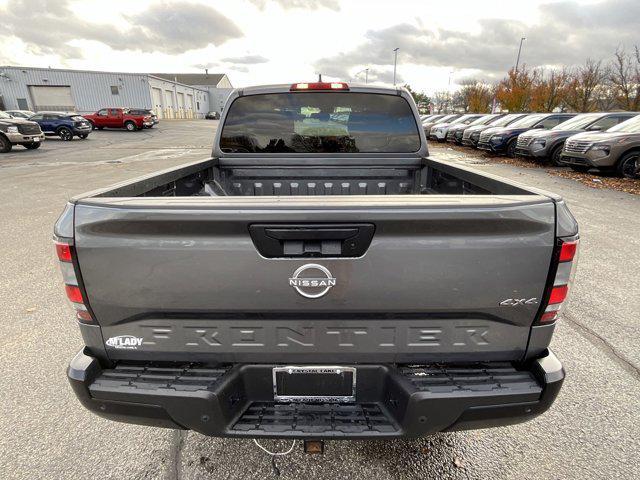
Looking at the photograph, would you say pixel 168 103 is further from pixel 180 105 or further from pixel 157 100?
pixel 180 105

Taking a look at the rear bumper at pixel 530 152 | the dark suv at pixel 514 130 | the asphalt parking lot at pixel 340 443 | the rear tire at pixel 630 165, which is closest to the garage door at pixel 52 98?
the dark suv at pixel 514 130

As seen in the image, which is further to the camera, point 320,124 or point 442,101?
point 442,101

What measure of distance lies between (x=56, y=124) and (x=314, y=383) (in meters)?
30.9

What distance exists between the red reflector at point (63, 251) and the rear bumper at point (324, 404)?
1.54ft

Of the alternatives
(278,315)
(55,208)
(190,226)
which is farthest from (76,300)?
(55,208)

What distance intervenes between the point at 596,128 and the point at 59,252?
52.2ft

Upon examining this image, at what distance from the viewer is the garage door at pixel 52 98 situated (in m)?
46.0

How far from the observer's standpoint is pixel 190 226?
149 centimetres

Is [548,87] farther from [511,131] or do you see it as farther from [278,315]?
[278,315]

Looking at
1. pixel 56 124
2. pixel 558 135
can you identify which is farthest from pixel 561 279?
pixel 56 124

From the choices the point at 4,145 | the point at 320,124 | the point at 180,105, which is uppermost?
the point at 320,124

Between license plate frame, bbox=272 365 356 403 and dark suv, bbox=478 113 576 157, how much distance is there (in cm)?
1700

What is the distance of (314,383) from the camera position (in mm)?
1694

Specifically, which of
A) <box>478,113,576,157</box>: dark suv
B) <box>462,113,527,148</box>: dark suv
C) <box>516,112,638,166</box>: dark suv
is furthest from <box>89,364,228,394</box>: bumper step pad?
<box>462,113,527,148</box>: dark suv
